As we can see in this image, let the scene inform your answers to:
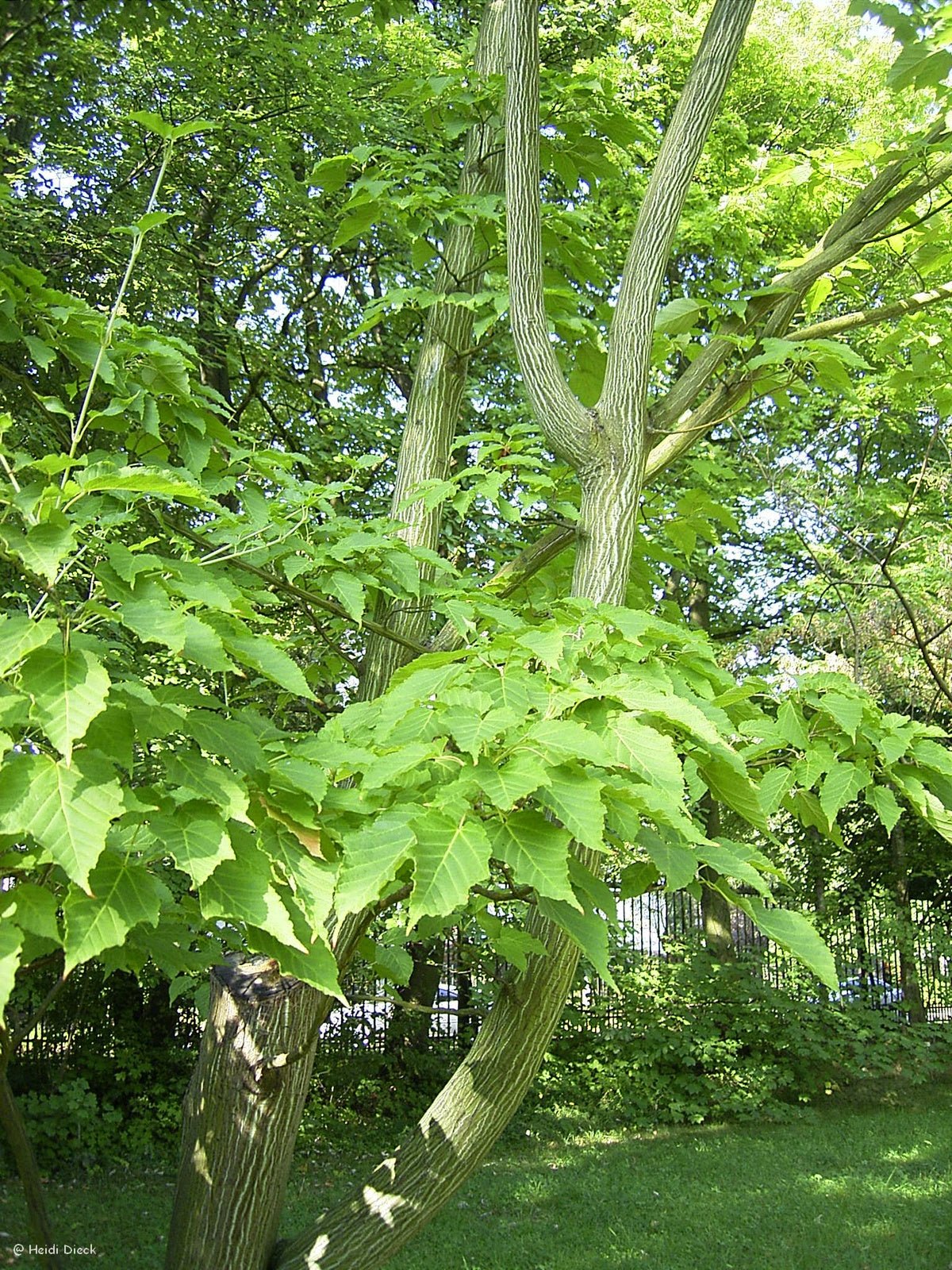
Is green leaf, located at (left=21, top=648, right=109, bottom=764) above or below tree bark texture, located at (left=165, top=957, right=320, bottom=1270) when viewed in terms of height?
above

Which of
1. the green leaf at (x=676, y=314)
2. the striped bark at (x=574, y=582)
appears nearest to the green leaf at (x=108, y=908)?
the striped bark at (x=574, y=582)

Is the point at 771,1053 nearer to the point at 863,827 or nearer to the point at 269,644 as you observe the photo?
the point at 863,827

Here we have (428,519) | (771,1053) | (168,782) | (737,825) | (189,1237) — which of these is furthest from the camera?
(737,825)

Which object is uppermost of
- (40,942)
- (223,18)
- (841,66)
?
(841,66)

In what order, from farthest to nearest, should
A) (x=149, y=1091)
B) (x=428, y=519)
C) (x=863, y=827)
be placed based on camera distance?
1. (x=863, y=827)
2. (x=149, y=1091)
3. (x=428, y=519)

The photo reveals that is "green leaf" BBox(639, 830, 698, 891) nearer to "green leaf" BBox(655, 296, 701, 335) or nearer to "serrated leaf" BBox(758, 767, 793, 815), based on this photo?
"serrated leaf" BBox(758, 767, 793, 815)

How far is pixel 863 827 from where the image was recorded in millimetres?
12281

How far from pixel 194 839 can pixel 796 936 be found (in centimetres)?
92

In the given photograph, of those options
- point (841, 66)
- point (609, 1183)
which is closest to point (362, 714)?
point (609, 1183)

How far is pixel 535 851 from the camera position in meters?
1.39

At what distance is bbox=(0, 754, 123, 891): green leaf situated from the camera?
3.76ft

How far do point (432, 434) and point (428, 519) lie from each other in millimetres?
316

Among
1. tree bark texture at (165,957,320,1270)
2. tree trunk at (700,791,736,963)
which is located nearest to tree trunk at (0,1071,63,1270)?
tree bark texture at (165,957,320,1270)

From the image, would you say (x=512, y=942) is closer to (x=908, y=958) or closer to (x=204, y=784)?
(x=204, y=784)
